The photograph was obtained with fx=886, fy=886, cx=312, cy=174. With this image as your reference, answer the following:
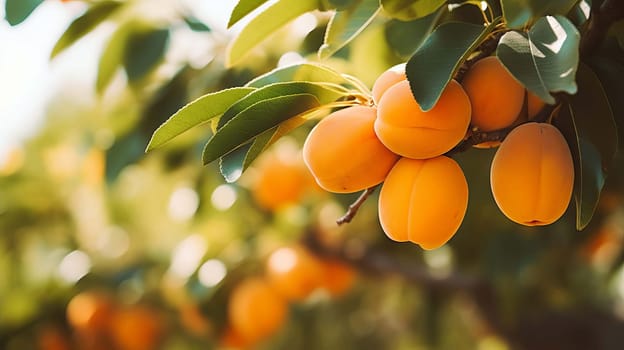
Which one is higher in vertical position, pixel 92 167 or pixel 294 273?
pixel 92 167

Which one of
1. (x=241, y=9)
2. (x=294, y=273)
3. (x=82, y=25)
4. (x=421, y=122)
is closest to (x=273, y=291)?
(x=294, y=273)

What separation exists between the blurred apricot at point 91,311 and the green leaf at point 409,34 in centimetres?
126

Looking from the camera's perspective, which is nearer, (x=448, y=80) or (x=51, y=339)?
(x=448, y=80)

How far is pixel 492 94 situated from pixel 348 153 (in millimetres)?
121

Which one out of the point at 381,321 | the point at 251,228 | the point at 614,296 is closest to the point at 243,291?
the point at 251,228

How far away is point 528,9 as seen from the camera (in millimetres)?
673

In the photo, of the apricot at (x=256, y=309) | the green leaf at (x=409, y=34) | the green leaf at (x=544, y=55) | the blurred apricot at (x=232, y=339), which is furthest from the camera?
the blurred apricot at (x=232, y=339)

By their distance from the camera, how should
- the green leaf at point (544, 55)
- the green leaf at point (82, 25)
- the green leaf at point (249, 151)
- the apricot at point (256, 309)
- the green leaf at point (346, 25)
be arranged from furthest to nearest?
the apricot at point (256, 309) < the green leaf at point (82, 25) < the green leaf at point (346, 25) < the green leaf at point (249, 151) < the green leaf at point (544, 55)

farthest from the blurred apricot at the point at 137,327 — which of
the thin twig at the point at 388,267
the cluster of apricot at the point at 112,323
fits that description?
the thin twig at the point at 388,267

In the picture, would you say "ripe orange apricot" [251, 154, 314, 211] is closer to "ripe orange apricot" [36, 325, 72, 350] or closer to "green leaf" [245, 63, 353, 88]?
"ripe orange apricot" [36, 325, 72, 350]

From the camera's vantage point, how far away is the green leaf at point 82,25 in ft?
3.69

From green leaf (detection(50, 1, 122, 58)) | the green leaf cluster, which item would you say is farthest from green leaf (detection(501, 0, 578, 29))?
green leaf (detection(50, 1, 122, 58))

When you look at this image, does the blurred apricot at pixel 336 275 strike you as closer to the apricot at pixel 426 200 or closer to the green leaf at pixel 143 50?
the green leaf at pixel 143 50

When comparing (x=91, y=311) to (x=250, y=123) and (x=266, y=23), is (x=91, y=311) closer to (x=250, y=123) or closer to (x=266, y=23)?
(x=266, y=23)
